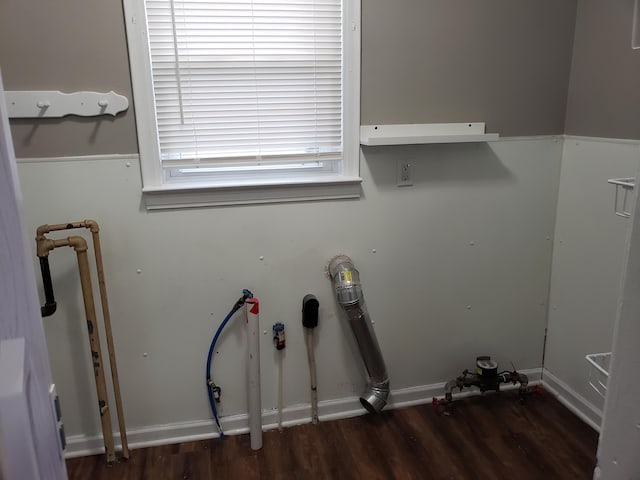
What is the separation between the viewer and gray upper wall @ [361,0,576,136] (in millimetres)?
1948

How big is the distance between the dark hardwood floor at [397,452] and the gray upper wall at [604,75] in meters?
1.34

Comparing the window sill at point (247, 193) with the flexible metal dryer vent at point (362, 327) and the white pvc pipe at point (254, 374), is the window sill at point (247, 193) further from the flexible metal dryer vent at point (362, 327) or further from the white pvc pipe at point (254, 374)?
the white pvc pipe at point (254, 374)

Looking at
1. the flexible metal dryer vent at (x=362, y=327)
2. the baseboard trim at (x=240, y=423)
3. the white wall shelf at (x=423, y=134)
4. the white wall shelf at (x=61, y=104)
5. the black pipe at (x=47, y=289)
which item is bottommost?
the baseboard trim at (x=240, y=423)

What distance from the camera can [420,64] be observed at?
6.54ft

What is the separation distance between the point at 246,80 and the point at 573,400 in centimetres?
213

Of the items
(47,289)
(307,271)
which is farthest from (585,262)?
(47,289)

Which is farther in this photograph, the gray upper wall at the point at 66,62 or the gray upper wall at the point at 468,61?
the gray upper wall at the point at 468,61

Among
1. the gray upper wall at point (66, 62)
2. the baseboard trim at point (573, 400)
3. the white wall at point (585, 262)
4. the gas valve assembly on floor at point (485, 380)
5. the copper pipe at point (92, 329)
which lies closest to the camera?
the gray upper wall at point (66, 62)

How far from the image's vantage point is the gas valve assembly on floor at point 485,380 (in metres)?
2.30

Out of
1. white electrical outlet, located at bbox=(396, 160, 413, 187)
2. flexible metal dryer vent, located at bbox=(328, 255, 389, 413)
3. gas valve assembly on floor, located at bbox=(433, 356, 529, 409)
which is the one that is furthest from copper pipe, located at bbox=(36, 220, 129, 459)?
gas valve assembly on floor, located at bbox=(433, 356, 529, 409)

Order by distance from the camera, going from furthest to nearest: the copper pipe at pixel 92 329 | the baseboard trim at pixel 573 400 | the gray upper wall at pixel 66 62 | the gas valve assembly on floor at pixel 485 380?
the gas valve assembly on floor at pixel 485 380
the baseboard trim at pixel 573 400
the copper pipe at pixel 92 329
the gray upper wall at pixel 66 62

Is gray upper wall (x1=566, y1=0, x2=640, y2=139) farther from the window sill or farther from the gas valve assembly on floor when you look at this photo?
the gas valve assembly on floor

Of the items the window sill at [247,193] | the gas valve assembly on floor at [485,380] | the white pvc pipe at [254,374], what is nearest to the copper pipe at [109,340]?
the window sill at [247,193]

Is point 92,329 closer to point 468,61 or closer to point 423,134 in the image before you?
point 423,134
